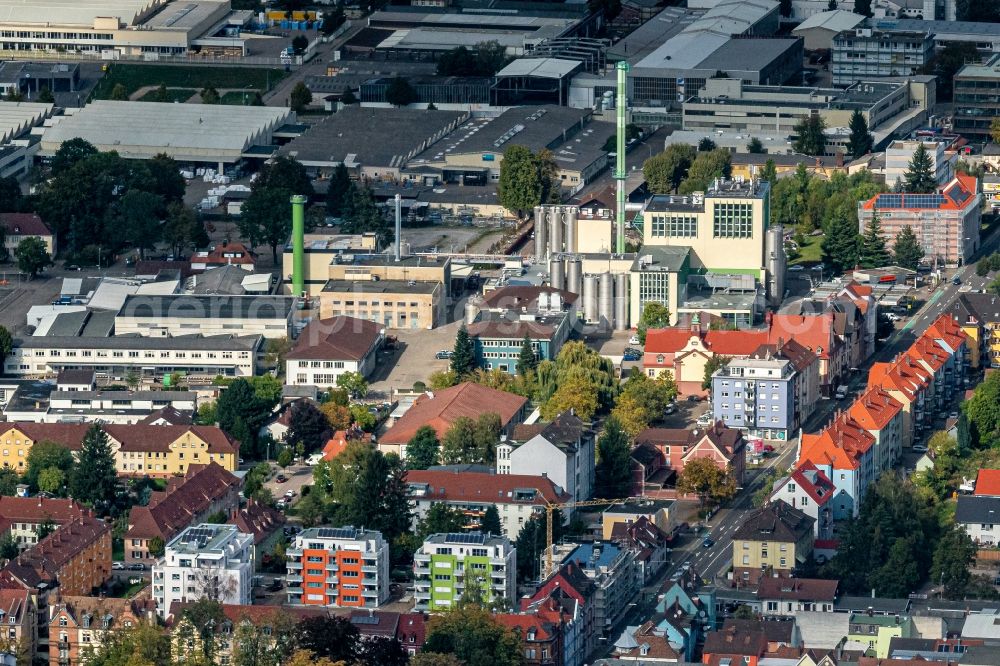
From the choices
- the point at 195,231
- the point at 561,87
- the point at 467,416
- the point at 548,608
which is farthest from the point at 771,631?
the point at 561,87

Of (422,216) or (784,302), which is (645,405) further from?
(422,216)

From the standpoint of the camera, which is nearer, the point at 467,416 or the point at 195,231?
the point at 467,416

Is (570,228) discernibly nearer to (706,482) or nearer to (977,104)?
(706,482)

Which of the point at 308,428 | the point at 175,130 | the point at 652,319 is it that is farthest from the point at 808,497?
the point at 175,130

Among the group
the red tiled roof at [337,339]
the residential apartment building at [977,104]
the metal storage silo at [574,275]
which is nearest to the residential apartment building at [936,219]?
the metal storage silo at [574,275]

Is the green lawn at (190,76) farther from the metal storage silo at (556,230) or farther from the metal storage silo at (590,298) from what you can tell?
the metal storage silo at (590,298)
